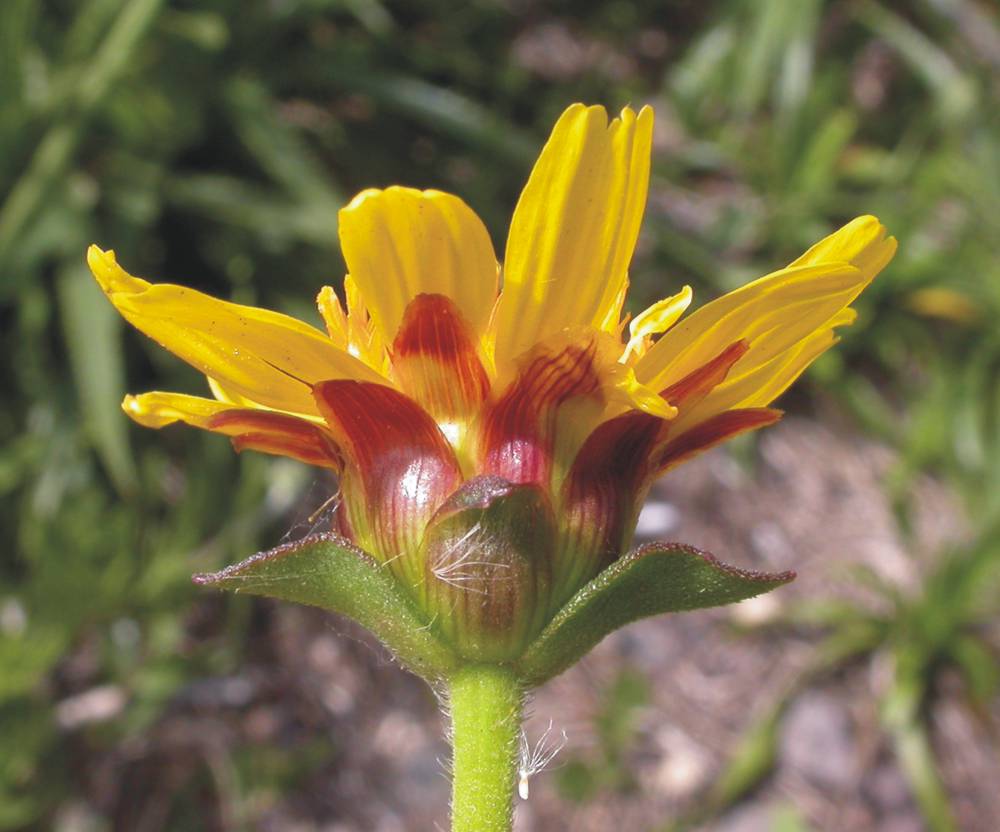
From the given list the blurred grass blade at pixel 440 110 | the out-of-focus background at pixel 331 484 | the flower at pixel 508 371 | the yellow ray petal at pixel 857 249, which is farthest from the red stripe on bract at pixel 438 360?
the blurred grass blade at pixel 440 110

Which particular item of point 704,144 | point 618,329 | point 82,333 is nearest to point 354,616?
point 618,329

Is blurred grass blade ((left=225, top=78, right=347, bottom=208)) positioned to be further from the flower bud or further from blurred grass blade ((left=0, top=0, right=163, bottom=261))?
the flower bud

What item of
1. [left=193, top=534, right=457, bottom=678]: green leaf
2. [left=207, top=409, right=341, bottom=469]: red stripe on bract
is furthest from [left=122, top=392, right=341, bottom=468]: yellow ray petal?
[left=193, top=534, right=457, bottom=678]: green leaf

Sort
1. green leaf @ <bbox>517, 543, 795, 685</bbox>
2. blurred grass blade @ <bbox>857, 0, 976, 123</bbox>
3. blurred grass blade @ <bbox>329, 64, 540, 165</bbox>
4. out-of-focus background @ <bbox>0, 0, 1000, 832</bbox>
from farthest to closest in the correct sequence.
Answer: blurred grass blade @ <bbox>857, 0, 976, 123</bbox> → blurred grass blade @ <bbox>329, 64, 540, 165</bbox> → out-of-focus background @ <bbox>0, 0, 1000, 832</bbox> → green leaf @ <bbox>517, 543, 795, 685</bbox>

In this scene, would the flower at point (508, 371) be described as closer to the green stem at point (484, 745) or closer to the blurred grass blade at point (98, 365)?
the green stem at point (484, 745)

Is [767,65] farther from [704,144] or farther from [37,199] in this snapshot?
A: [37,199]
